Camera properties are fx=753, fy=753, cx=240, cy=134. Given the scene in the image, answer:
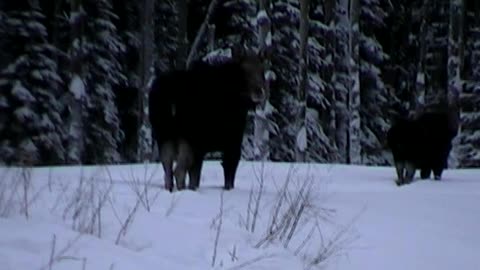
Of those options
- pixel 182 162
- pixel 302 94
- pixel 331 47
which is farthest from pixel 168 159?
pixel 331 47

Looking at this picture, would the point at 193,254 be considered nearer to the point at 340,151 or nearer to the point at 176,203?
the point at 176,203

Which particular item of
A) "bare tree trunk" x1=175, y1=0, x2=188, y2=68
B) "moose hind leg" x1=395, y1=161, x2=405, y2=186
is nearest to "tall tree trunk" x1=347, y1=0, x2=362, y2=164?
"bare tree trunk" x1=175, y1=0, x2=188, y2=68

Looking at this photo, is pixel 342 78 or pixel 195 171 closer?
pixel 195 171

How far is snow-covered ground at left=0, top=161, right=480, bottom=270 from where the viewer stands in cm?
452

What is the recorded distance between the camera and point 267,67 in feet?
68.1

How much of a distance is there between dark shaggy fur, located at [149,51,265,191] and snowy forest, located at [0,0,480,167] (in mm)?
10609

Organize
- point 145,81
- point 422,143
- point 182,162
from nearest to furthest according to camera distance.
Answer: point 182,162
point 422,143
point 145,81

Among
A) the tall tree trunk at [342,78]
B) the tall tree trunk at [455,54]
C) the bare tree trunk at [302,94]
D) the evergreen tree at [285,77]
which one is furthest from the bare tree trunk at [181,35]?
the tall tree trunk at [455,54]

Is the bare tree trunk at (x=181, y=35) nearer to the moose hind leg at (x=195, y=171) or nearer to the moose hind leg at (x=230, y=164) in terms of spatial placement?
the moose hind leg at (x=230, y=164)

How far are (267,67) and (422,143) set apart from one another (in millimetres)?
7817

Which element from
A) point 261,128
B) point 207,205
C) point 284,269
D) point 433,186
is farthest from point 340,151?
point 284,269

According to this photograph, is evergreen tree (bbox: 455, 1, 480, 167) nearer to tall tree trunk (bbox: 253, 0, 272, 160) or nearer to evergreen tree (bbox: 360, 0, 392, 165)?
evergreen tree (bbox: 360, 0, 392, 165)

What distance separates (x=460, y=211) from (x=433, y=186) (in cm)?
298

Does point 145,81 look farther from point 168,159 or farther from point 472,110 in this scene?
point 168,159
